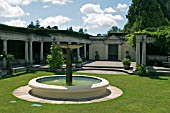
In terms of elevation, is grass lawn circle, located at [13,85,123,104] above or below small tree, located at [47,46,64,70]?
below

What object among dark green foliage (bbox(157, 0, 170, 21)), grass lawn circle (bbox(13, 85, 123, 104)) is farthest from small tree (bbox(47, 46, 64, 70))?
dark green foliage (bbox(157, 0, 170, 21))

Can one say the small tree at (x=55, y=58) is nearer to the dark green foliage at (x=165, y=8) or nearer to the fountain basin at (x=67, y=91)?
the fountain basin at (x=67, y=91)

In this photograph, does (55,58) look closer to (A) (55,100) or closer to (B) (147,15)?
(A) (55,100)

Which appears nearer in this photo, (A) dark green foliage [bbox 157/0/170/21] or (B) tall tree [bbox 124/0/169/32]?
(B) tall tree [bbox 124/0/169/32]

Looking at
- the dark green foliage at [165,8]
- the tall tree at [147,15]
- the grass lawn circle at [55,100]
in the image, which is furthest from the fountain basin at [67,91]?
the dark green foliage at [165,8]

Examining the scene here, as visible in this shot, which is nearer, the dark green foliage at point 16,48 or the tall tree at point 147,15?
the dark green foliage at point 16,48

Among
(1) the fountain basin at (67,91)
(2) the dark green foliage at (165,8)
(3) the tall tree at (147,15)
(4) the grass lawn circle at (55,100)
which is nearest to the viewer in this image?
(4) the grass lawn circle at (55,100)

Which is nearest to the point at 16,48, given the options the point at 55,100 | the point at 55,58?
the point at 55,58

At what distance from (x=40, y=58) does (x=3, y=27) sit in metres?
6.32

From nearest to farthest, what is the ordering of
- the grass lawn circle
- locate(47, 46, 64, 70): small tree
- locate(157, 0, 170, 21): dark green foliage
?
the grass lawn circle
locate(47, 46, 64, 70): small tree
locate(157, 0, 170, 21): dark green foliage

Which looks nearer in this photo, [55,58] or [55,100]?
[55,100]

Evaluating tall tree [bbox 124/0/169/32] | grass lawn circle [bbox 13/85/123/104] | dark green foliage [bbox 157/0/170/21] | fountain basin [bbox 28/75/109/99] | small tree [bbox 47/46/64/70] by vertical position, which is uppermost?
dark green foliage [bbox 157/0/170/21]

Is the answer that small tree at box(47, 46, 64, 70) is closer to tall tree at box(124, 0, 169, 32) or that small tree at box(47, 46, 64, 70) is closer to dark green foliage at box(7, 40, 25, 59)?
dark green foliage at box(7, 40, 25, 59)

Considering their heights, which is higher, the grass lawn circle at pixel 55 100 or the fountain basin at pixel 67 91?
the fountain basin at pixel 67 91
